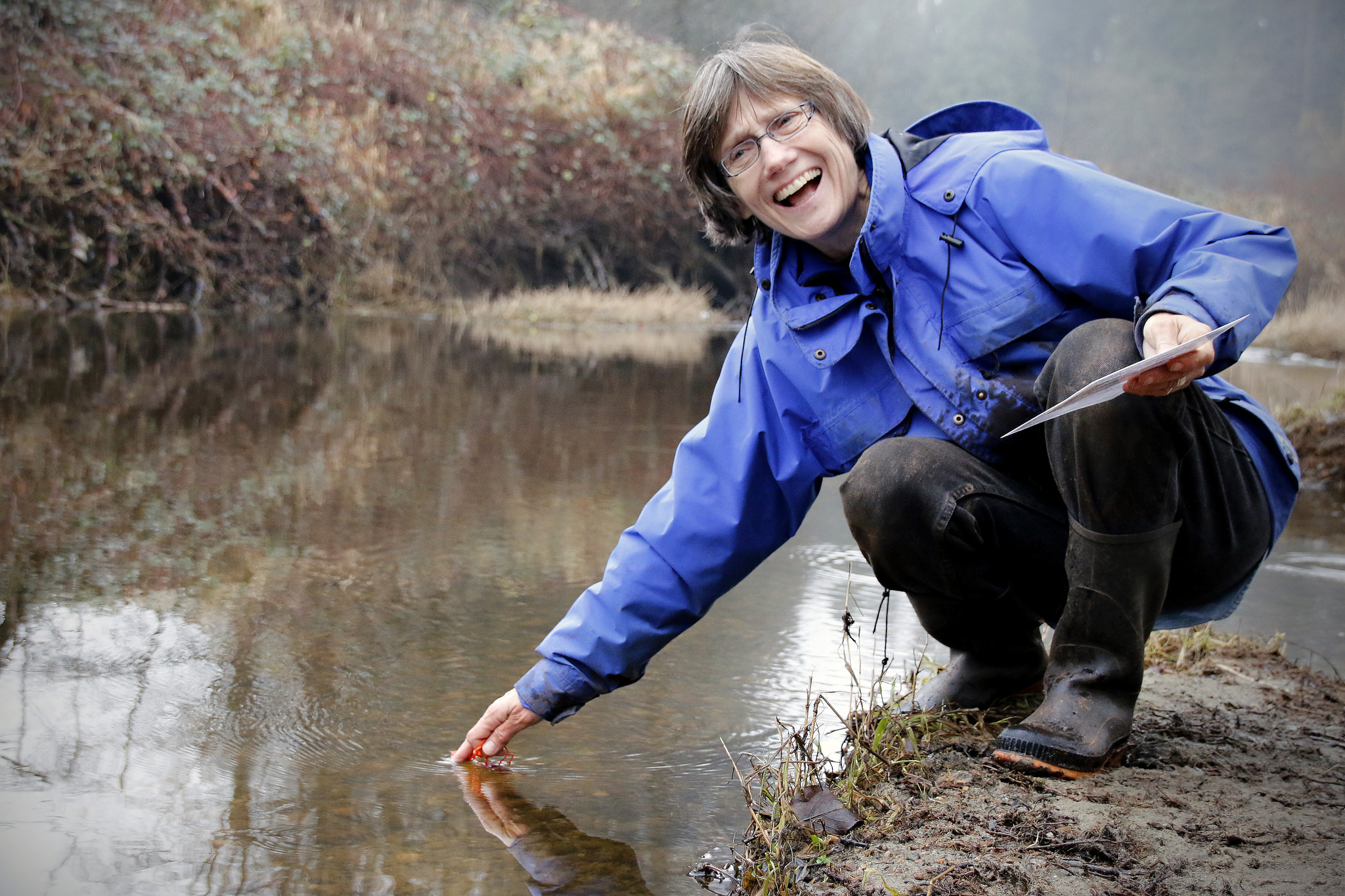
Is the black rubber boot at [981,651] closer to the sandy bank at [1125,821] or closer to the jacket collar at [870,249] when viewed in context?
the sandy bank at [1125,821]

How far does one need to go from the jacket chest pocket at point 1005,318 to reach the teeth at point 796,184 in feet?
1.39

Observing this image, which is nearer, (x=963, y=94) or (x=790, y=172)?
(x=790, y=172)

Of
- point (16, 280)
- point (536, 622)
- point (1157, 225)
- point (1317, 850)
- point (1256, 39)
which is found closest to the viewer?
point (1317, 850)

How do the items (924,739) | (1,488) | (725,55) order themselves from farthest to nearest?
(1,488) → (725,55) → (924,739)

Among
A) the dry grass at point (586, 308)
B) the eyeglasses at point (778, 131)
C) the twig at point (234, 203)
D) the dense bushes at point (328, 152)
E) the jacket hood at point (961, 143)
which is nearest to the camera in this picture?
the jacket hood at point (961, 143)

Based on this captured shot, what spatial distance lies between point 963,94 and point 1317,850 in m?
34.1

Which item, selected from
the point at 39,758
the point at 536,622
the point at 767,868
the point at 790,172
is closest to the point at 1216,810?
the point at 767,868

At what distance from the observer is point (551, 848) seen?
1.83 m

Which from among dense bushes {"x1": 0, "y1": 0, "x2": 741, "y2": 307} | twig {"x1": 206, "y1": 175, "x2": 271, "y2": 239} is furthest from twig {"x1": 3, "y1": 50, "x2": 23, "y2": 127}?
twig {"x1": 206, "y1": 175, "x2": 271, "y2": 239}

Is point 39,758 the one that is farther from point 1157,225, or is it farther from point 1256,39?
point 1256,39

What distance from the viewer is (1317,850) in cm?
164

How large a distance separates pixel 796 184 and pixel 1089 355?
690mm

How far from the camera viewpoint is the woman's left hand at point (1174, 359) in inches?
65.4

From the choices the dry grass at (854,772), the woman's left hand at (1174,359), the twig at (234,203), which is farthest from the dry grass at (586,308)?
the woman's left hand at (1174,359)
